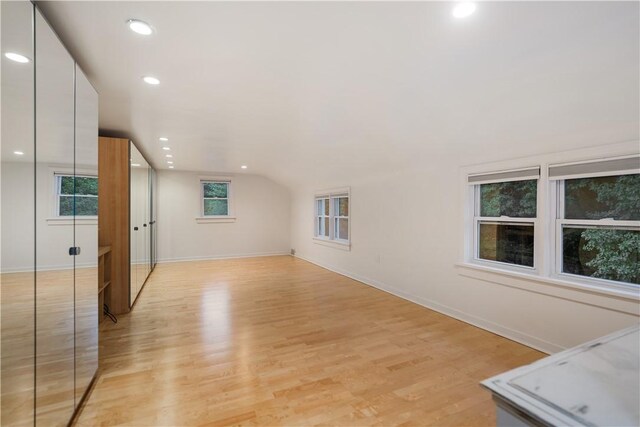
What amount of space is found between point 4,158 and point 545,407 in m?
1.92

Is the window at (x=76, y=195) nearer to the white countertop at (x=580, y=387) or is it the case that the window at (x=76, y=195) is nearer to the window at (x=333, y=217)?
the white countertop at (x=580, y=387)

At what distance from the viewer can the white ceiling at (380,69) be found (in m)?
1.49

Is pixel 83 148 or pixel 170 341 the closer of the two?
pixel 83 148

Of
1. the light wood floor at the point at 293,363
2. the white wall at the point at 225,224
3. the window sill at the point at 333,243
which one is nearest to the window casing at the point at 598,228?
the light wood floor at the point at 293,363

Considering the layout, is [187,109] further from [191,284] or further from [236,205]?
[236,205]

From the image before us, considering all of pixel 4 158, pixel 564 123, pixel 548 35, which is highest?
pixel 548 35

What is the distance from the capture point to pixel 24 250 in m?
1.23

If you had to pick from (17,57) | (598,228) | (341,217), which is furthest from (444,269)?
(17,57)

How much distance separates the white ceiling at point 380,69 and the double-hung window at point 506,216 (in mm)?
272

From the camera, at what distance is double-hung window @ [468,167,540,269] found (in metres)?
2.93

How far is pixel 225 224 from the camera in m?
7.74

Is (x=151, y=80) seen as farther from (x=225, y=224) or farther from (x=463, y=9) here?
(x=225, y=224)

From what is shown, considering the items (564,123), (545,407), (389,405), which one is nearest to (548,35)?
(564,123)

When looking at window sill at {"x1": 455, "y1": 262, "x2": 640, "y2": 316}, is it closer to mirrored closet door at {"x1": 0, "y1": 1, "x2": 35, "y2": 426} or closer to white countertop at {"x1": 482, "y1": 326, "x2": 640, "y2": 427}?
white countertop at {"x1": 482, "y1": 326, "x2": 640, "y2": 427}
